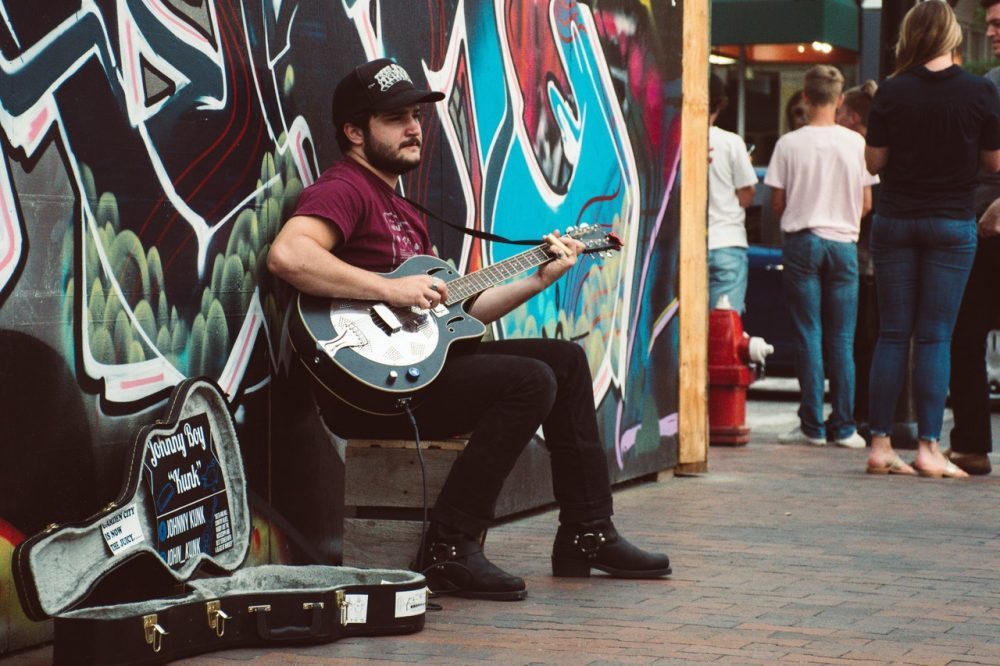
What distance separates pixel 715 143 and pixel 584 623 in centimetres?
611

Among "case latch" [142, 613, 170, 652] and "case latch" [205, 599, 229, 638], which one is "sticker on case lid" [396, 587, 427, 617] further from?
"case latch" [142, 613, 170, 652]

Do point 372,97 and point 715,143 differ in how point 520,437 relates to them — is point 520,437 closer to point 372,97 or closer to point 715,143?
point 372,97

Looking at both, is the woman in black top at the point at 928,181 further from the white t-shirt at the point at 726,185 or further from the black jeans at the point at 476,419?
the black jeans at the point at 476,419

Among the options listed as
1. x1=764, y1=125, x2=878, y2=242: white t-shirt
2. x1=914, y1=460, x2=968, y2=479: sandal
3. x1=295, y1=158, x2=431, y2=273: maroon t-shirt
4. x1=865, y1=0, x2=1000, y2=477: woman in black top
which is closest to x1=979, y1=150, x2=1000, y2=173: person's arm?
x1=865, y1=0, x2=1000, y2=477: woman in black top

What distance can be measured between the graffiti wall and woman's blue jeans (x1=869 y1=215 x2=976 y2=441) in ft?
5.10

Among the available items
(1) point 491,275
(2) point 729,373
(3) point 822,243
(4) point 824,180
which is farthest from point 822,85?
(1) point 491,275

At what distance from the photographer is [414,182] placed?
597cm

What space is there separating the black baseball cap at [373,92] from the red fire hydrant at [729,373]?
16.0 ft

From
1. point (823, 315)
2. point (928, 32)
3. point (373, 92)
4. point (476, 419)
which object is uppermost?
point (928, 32)

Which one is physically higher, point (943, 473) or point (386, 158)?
point (386, 158)

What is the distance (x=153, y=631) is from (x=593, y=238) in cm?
221

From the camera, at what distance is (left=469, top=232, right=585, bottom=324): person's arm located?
543cm

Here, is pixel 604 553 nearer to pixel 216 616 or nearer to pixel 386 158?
pixel 386 158

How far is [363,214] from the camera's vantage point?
5102 millimetres
